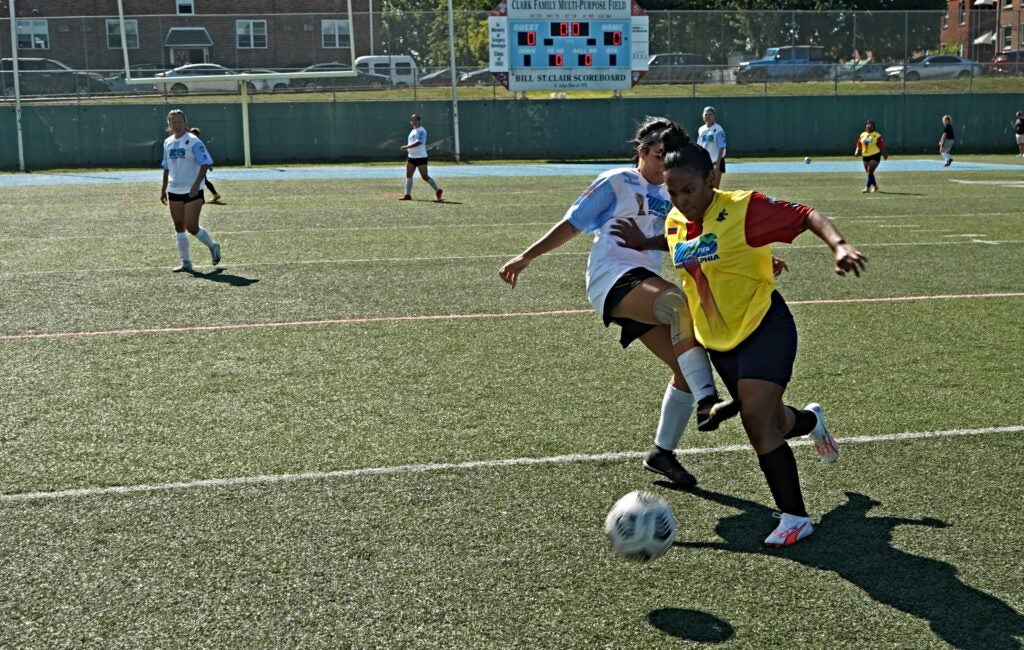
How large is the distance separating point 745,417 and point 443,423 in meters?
2.70

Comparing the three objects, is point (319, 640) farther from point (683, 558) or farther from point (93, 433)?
point (93, 433)

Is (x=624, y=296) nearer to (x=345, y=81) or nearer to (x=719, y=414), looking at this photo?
(x=719, y=414)

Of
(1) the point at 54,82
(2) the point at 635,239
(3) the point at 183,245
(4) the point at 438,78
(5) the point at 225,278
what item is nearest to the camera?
(2) the point at 635,239

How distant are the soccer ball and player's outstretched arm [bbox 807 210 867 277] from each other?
52.1 inches

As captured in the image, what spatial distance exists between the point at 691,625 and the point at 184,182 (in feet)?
38.8

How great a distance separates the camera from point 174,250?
648 inches

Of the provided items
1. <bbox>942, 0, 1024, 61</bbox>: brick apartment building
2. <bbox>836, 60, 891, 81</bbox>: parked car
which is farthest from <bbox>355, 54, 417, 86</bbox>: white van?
<bbox>942, 0, 1024, 61</bbox>: brick apartment building

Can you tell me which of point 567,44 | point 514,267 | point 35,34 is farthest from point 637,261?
point 35,34

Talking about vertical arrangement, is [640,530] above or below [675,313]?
below

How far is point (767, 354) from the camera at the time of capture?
16.6 feet

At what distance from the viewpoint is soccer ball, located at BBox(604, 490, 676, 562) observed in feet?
15.8

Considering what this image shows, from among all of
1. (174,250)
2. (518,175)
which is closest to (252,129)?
(518,175)

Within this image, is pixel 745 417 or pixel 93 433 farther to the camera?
pixel 93 433

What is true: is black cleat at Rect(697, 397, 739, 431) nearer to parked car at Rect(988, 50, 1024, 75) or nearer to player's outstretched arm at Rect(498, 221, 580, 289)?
player's outstretched arm at Rect(498, 221, 580, 289)
